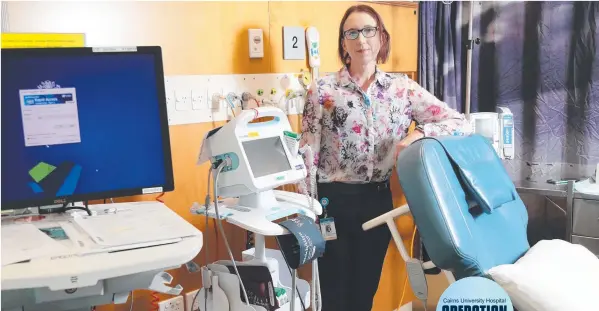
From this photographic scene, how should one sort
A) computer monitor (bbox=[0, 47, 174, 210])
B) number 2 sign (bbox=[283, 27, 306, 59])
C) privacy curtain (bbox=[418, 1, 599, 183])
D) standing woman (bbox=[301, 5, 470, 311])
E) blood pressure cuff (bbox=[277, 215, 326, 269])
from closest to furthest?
computer monitor (bbox=[0, 47, 174, 210])
blood pressure cuff (bbox=[277, 215, 326, 269])
standing woman (bbox=[301, 5, 470, 311])
number 2 sign (bbox=[283, 27, 306, 59])
privacy curtain (bbox=[418, 1, 599, 183])

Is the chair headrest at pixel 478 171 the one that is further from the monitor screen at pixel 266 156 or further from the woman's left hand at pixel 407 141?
the monitor screen at pixel 266 156

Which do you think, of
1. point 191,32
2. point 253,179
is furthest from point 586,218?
point 191,32

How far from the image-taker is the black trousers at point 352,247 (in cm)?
198

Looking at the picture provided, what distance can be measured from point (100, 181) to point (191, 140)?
0.58 metres

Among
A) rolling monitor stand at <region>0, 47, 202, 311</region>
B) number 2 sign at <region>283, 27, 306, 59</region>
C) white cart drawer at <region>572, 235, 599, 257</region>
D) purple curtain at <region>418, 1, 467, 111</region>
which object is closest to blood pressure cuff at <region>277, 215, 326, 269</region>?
rolling monitor stand at <region>0, 47, 202, 311</region>

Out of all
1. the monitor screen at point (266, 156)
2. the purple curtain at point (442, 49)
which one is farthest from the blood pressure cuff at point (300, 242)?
the purple curtain at point (442, 49)

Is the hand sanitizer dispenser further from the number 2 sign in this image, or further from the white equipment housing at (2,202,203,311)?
the white equipment housing at (2,202,203,311)

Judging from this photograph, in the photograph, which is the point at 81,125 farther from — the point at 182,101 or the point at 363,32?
the point at 363,32

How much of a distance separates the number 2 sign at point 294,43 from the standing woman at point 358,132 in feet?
0.74

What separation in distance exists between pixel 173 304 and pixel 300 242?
0.69 metres

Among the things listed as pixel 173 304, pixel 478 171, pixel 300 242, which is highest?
pixel 478 171

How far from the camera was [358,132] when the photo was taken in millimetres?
1928

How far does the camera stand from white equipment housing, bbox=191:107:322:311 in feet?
4.95

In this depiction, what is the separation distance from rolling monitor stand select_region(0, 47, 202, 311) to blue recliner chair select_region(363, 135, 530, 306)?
0.63 meters
